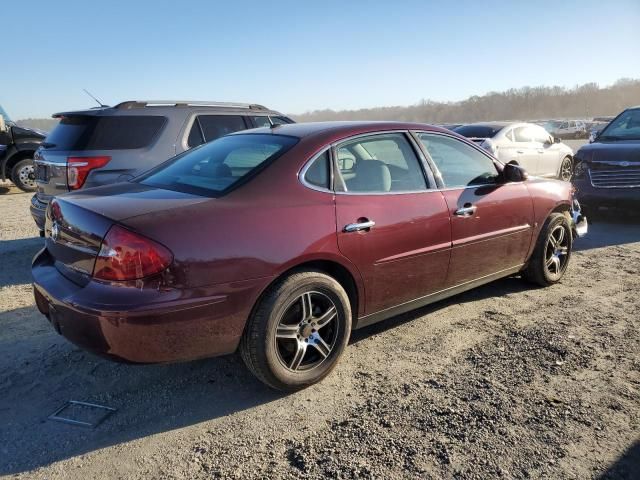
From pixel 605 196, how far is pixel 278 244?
704 cm

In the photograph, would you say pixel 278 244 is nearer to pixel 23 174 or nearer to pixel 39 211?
pixel 39 211

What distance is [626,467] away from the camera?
7.94 feet

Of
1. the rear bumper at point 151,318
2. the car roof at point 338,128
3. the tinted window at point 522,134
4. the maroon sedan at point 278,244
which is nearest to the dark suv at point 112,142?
the car roof at point 338,128

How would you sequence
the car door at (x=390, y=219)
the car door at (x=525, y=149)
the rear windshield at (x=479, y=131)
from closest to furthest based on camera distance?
the car door at (x=390, y=219)
the rear windshield at (x=479, y=131)
the car door at (x=525, y=149)

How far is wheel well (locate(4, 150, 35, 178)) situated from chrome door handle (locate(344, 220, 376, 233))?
11.5m

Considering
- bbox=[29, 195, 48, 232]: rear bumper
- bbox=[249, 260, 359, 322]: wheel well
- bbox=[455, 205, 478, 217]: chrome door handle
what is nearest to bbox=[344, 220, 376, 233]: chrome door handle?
bbox=[249, 260, 359, 322]: wheel well

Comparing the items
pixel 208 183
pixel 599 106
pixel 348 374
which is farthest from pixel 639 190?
pixel 599 106

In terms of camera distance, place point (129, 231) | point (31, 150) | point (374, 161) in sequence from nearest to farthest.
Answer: point (129, 231), point (374, 161), point (31, 150)

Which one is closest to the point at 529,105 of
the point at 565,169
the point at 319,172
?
the point at 565,169

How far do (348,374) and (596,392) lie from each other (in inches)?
58.7

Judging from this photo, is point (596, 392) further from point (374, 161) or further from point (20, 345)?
point (20, 345)

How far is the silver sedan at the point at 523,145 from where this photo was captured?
11.4m

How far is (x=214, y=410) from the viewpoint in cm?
297

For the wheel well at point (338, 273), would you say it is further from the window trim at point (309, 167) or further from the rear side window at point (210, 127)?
the rear side window at point (210, 127)
